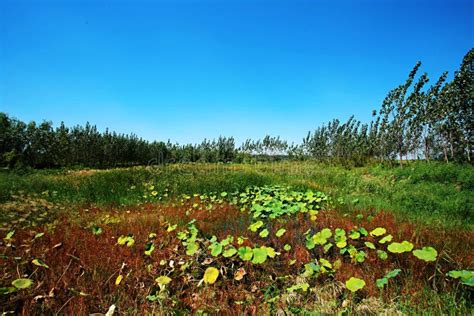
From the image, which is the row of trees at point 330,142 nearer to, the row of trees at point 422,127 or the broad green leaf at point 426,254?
the row of trees at point 422,127

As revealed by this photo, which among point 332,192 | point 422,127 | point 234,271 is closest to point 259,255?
point 234,271

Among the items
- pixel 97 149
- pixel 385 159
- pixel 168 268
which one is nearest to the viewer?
pixel 168 268

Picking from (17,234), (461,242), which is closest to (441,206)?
(461,242)

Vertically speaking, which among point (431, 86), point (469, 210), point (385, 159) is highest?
point (431, 86)

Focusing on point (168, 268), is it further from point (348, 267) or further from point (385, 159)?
point (385, 159)

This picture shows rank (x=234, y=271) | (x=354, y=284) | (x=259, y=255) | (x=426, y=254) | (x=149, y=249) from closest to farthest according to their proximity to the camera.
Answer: (x=354, y=284), (x=426, y=254), (x=259, y=255), (x=234, y=271), (x=149, y=249)

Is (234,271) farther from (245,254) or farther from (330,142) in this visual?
(330,142)

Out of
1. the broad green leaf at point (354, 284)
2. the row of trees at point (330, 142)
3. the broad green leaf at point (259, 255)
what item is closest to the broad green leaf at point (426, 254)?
the broad green leaf at point (354, 284)

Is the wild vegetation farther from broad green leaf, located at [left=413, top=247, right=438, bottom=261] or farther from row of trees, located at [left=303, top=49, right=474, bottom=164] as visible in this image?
row of trees, located at [left=303, top=49, right=474, bottom=164]

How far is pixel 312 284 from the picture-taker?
2305mm

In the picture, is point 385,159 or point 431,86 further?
point 385,159

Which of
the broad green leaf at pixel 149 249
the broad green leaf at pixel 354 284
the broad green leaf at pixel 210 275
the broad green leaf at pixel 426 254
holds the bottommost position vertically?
the broad green leaf at pixel 149 249

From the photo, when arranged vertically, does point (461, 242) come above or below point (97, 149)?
below

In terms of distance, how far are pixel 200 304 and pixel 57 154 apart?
38.6m
